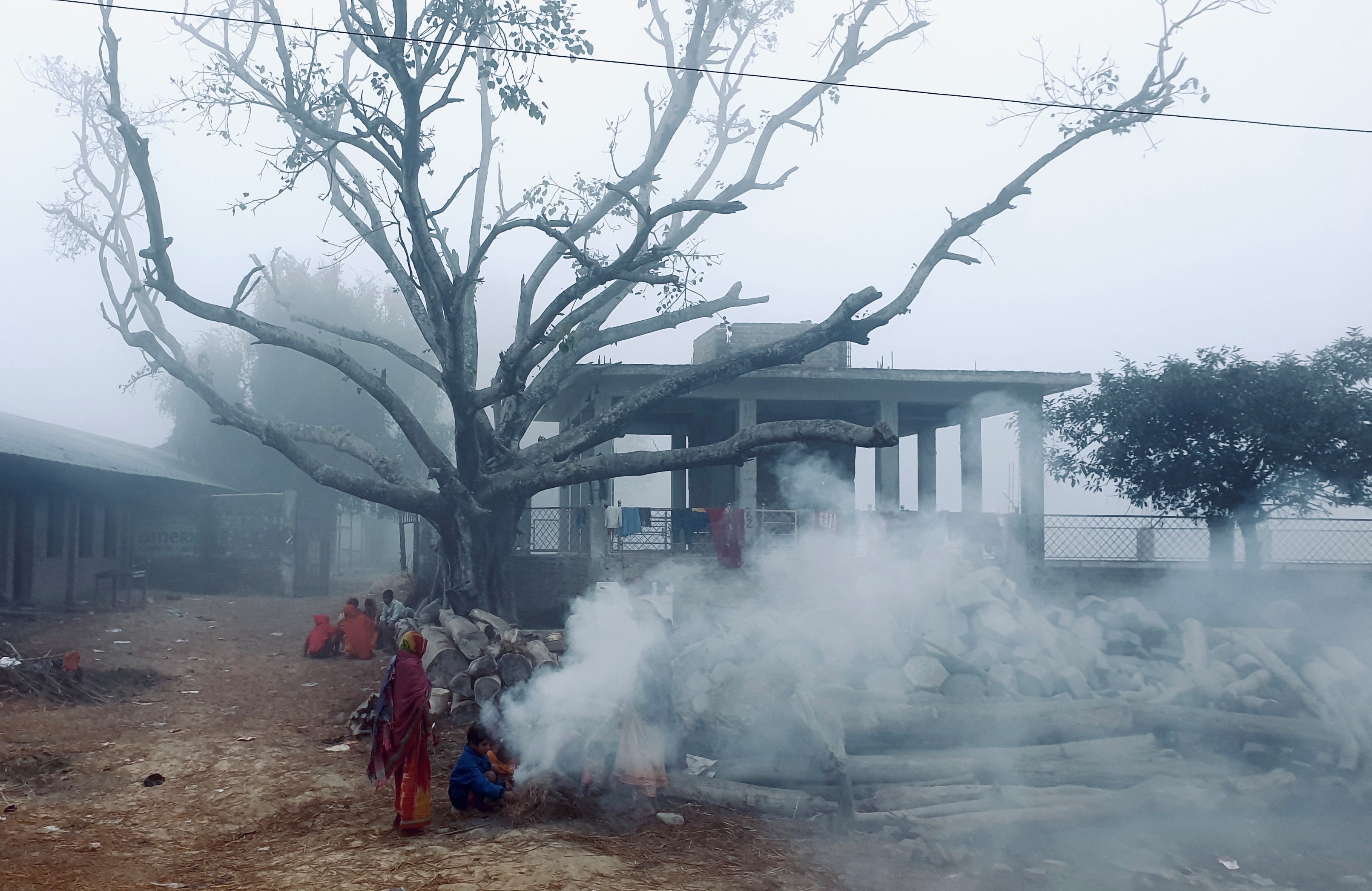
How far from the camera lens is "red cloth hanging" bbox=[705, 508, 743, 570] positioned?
15.0 meters

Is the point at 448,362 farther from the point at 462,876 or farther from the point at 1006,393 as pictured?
the point at 1006,393

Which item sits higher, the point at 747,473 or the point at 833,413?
the point at 833,413

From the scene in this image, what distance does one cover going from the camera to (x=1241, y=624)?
11.5 meters

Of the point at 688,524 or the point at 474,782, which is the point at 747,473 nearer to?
the point at 688,524

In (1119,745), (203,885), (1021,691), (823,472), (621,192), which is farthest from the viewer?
(823,472)

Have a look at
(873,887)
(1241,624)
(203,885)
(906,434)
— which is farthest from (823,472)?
(203,885)

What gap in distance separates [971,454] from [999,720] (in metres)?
11.7

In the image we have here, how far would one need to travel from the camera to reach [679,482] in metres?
22.1

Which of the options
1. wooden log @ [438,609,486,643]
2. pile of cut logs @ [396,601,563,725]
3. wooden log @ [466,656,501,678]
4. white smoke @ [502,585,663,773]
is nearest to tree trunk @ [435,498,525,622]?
wooden log @ [438,609,486,643]

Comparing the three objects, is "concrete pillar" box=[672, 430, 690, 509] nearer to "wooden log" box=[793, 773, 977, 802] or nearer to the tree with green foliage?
the tree with green foliage

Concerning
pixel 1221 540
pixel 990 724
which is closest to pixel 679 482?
pixel 1221 540

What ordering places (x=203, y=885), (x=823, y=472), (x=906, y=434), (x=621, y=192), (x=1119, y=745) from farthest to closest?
(x=906, y=434) < (x=823, y=472) < (x=621, y=192) < (x=1119, y=745) < (x=203, y=885)

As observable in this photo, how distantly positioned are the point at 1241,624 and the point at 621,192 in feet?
31.9

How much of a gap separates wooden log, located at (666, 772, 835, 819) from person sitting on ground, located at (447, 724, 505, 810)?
4.24ft
